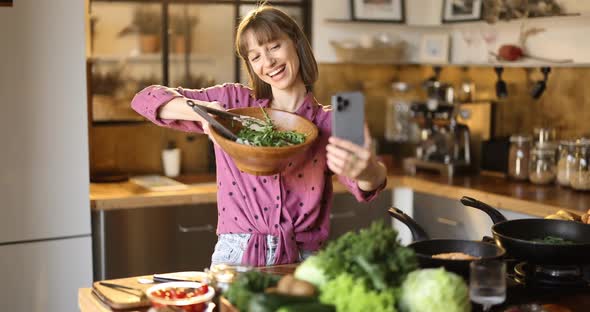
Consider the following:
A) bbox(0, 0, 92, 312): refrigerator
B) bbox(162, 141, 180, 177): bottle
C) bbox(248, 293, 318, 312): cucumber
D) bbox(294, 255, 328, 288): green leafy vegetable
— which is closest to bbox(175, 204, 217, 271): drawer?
bbox(0, 0, 92, 312): refrigerator

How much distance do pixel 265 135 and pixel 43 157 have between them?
5.13 ft

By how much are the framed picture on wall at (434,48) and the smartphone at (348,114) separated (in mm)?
2786

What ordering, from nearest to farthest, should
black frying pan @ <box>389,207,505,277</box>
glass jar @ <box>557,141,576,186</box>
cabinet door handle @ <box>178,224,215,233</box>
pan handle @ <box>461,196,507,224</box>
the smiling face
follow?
black frying pan @ <box>389,207,505,277</box> < pan handle @ <box>461,196,507,224</box> < the smiling face < cabinet door handle @ <box>178,224,215,233</box> < glass jar @ <box>557,141,576,186</box>

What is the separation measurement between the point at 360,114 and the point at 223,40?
103 inches

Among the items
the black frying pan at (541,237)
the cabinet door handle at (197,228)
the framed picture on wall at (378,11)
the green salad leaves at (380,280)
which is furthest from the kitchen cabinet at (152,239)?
the green salad leaves at (380,280)

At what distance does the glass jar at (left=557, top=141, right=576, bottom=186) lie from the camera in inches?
156

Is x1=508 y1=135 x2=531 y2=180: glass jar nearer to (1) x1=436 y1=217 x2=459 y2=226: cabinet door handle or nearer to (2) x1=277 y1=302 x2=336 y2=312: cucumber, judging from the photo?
(1) x1=436 y1=217 x2=459 y2=226: cabinet door handle

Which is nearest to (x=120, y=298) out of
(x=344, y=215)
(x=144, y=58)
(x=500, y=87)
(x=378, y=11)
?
(x=344, y=215)

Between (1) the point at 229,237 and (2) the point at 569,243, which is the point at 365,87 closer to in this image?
(1) the point at 229,237

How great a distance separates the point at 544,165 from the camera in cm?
409

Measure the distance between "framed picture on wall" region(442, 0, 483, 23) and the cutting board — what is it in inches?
111

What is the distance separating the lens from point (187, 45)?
436cm

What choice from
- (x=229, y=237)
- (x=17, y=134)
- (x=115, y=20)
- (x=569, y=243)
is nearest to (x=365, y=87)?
(x=115, y=20)

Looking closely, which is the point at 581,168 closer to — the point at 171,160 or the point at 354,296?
the point at 171,160
